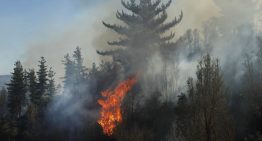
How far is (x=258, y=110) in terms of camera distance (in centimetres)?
4466

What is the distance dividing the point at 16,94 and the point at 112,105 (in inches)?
1329

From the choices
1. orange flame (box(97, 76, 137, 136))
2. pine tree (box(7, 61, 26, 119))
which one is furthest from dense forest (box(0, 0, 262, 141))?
pine tree (box(7, 61, 26, 119))

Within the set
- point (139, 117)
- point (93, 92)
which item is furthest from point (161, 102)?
point (93, 92)

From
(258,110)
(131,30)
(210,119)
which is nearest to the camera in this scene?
(210,119)

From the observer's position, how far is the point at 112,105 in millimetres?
56375

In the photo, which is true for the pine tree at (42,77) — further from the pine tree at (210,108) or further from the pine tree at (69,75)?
the pine tree at (210,108)

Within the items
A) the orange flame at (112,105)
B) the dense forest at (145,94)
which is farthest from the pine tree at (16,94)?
the orange flame at (112,105)

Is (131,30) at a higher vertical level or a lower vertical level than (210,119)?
higher

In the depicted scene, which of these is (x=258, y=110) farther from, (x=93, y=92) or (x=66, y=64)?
(x=66, y=64)

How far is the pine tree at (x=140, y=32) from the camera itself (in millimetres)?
60625

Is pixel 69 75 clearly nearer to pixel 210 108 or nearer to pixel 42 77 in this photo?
pixel 42 77

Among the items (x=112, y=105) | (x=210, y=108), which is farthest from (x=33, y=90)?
(x=210, y=108)

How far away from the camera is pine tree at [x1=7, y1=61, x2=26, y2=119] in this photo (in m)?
81.8

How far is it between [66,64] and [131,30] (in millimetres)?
53013
